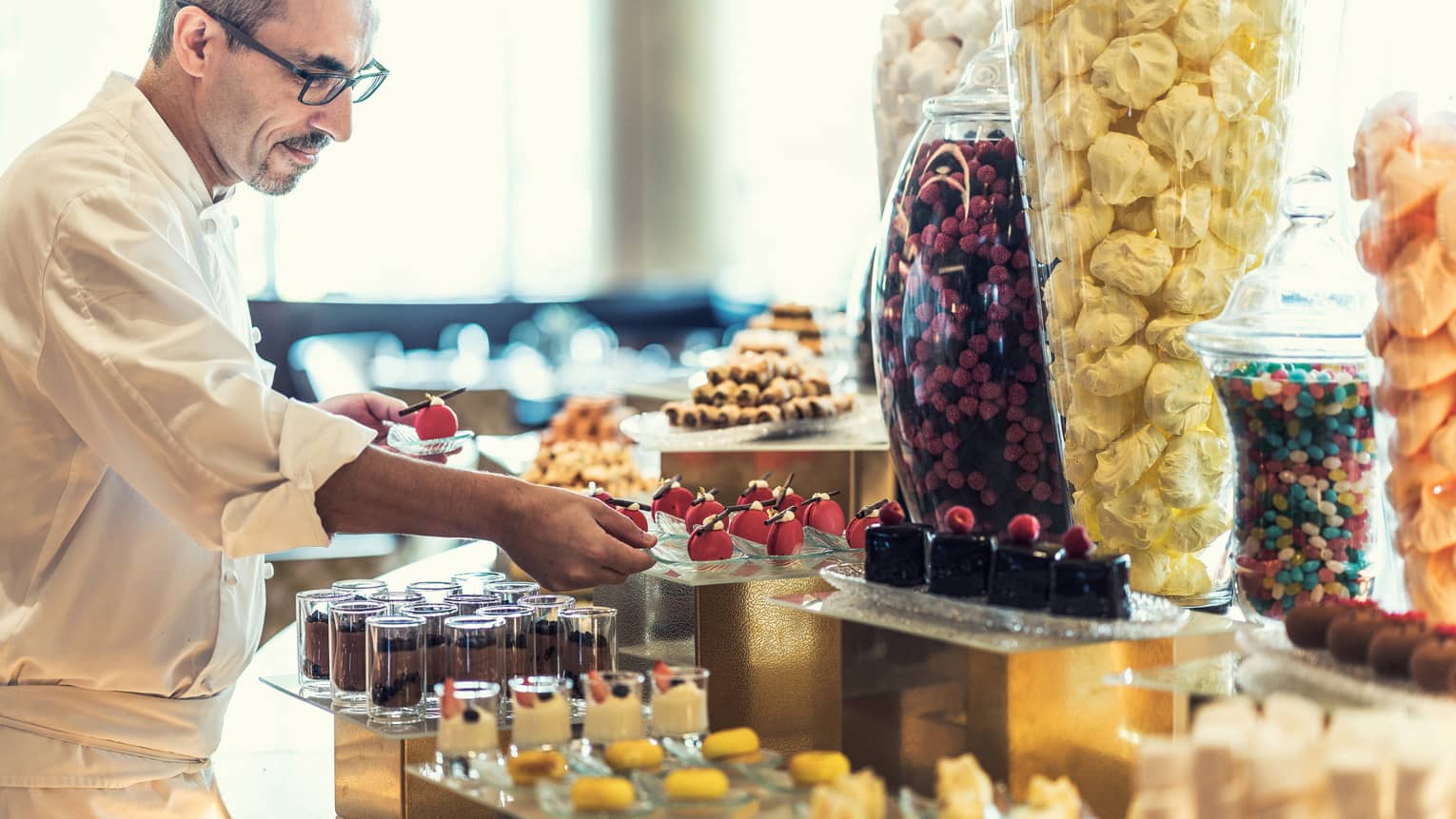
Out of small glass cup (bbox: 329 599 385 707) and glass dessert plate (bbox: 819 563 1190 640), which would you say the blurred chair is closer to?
small glass cup (bbox: 329 599 385 707)

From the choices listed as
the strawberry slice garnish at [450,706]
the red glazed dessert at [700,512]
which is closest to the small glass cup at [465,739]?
the strawberry slice garnish at [450,706]

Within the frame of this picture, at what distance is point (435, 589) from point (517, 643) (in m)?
0.29

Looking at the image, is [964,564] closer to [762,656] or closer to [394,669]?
[762,656]

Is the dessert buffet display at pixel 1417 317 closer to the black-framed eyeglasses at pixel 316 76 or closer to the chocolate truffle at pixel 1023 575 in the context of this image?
the chocolate truffle at pixel 1023 575

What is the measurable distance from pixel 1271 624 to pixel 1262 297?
12.1 inches

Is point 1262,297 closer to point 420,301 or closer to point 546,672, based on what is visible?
point 546,672

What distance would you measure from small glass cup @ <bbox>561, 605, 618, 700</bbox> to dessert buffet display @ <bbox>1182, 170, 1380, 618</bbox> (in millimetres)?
663

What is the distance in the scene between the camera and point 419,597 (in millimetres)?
1780

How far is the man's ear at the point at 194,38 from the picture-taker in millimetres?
1857

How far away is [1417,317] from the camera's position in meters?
1.26

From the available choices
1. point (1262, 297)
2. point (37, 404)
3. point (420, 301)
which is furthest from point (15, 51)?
point (1262, 297)

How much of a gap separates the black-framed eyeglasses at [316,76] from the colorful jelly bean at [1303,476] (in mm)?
1120

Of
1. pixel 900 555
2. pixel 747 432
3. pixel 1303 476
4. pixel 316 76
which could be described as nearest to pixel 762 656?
pixel 900 555

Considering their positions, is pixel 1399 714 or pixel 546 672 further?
pixel 546 672
